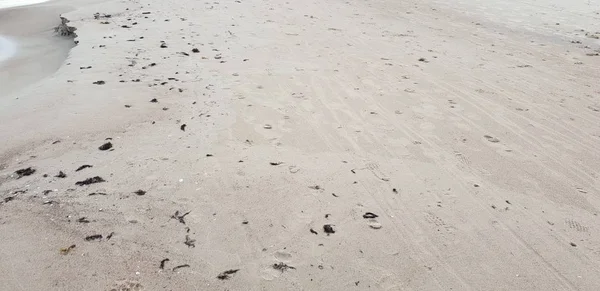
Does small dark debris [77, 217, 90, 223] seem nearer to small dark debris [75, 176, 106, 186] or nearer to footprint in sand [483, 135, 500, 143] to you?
small dark debris [75, 176, 106, 186]

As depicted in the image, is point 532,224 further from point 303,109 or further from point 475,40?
point 475,40

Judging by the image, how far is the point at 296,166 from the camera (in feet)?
12.1

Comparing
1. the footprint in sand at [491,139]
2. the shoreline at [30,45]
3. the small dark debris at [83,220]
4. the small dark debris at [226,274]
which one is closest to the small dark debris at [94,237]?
the small dark debris at [83,220]

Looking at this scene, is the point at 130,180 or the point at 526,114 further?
the point at 526,114

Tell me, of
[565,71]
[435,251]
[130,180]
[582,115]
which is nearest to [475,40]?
[565,71]

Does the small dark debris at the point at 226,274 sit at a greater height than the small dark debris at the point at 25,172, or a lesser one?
greater

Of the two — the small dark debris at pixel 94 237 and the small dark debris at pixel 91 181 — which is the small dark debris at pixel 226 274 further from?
the small dark debris at pixel 91 181

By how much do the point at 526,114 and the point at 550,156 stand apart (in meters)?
0.96

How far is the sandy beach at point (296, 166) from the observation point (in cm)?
270

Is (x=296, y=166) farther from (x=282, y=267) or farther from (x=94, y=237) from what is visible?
(x=94, y=237)

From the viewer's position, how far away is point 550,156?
13.1ft

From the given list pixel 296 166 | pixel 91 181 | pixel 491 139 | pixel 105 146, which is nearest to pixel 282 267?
pixel 296 166

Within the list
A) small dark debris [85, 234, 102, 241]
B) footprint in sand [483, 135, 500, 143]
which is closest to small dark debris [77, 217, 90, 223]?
small dark debris [85, 234, 102, 241]

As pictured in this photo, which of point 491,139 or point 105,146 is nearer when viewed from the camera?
point 105,146
